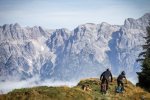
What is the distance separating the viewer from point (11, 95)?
28609 millimetres

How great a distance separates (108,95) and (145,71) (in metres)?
14.3

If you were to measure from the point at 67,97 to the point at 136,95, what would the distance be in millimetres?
9918

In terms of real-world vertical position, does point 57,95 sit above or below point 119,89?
above

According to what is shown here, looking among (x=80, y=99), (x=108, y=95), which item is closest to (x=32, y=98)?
(x=80, y=99)

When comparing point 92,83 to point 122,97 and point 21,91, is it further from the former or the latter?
point 21,91

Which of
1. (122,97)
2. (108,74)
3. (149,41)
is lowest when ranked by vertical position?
(122,97)

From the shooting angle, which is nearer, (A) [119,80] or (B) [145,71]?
(A) [119,80]

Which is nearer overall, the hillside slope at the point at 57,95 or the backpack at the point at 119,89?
the hillside slope at the point at 57,95

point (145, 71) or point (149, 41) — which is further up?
point (149, 41)

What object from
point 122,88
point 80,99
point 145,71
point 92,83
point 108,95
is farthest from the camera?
point 145,71

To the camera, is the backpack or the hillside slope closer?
the hillside slope

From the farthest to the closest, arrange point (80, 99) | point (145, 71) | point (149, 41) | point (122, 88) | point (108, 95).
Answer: point (149, 41) < point (145, 71) < point (122, 88) < point (108, 95) < point (80, 99)

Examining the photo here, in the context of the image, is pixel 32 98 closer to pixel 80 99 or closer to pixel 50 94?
pixel 50 94

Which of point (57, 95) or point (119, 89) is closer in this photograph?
point (57, 95)
